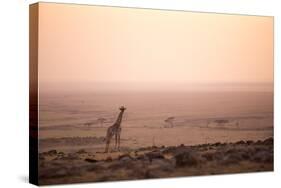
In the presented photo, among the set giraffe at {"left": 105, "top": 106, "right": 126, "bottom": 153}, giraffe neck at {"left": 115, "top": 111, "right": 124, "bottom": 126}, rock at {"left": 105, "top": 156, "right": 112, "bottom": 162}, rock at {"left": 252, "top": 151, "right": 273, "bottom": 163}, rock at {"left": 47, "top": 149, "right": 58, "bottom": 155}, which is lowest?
rock at {"left": 252, "top": 151, "right": 273, "bottom": 163}

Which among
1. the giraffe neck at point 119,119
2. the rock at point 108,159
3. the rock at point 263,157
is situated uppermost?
the giraffe neck at point 119,119

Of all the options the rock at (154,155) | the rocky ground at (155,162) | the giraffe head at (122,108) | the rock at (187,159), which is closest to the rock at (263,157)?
the rocky ground at (155,162)

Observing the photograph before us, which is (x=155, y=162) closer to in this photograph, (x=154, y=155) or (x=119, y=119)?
(x=154, y=155)

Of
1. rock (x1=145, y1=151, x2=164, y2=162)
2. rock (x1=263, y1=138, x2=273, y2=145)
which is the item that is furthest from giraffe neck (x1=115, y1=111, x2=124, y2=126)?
rock (x1=263, y1=138, x2=273, y2=145)

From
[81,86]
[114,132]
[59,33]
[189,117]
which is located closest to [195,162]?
[189,117]

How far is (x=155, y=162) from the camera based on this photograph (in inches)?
330

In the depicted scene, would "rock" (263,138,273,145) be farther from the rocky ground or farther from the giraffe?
the giraffe

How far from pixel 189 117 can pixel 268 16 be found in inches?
65.1

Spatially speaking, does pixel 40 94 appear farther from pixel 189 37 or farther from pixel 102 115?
pixel 189 37

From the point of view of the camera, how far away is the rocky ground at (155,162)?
7.82m

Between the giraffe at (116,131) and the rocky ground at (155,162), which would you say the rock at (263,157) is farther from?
the giraffe at (116,131)

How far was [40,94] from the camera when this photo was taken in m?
7.73

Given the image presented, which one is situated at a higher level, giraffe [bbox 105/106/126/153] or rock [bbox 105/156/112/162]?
giraffe [bbox 105/106/126/153]

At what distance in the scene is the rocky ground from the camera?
7816 millimetres
